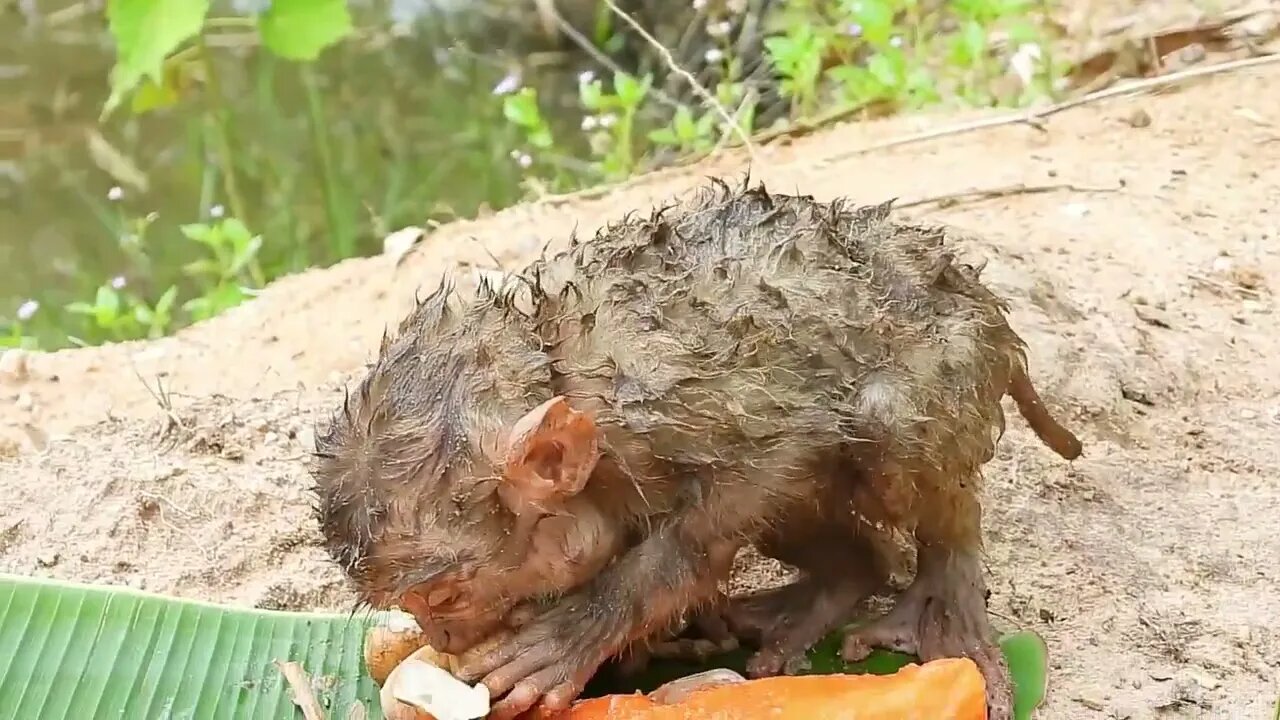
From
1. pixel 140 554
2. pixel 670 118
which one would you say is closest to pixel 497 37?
pixel 670 118

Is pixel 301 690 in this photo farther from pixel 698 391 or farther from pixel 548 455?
pixel 698 391

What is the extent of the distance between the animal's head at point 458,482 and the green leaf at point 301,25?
10.8 feet

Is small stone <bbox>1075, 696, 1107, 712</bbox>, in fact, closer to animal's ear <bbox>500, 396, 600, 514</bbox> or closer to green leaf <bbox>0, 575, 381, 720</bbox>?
animal's ear <bbox>500, 396, 600, 514</bbox>

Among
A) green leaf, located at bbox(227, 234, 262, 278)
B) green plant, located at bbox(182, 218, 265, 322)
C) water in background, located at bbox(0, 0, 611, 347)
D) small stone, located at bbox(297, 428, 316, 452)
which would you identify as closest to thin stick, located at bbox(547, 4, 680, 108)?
water in background, located at bbox(0, 0, 611, 347)

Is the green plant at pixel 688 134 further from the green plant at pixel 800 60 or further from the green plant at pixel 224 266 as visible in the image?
the green plant at pixel 224 266

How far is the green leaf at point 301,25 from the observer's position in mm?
5250

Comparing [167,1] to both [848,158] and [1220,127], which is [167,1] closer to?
[848,158]

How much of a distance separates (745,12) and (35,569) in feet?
19.9

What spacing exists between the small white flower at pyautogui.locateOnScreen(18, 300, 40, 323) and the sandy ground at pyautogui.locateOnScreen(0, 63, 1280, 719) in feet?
4.80

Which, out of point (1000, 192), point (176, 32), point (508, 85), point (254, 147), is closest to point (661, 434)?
point (1000, 192)

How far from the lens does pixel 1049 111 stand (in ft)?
16.7

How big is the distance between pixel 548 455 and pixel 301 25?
3.73m

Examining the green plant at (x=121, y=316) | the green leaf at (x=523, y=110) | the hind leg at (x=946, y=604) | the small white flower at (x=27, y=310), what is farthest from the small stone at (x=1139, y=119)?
the small white flower at (x=27, y=310)

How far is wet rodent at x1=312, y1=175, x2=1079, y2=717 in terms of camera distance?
2189mm
